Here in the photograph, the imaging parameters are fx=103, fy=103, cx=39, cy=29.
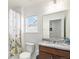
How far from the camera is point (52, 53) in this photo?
2.36 meters

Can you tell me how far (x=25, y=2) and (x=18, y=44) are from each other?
4.43 feet

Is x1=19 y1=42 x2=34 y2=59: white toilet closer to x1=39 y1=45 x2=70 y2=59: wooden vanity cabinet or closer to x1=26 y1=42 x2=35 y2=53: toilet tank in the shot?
x1=26 y1=42 x2=35 y2=53: toilet tank

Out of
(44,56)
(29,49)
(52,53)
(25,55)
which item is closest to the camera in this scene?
(52,53)

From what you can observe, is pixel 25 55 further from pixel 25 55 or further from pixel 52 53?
pixel 52 53

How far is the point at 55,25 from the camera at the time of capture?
301cm

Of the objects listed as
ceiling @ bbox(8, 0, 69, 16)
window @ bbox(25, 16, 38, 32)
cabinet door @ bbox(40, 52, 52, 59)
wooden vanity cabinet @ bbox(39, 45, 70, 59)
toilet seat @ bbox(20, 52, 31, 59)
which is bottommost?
toilet seat @ bbox(20, 52, 31, 59)

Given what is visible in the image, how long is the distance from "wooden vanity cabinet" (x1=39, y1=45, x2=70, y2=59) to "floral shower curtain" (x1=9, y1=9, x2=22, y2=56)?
0.91 meters

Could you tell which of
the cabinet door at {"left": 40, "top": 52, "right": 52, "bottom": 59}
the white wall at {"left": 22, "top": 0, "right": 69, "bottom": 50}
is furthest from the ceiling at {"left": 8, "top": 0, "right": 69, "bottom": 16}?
the cabinet door at {"left": 40, "top": 52, "right": 52, "bottom": 59}

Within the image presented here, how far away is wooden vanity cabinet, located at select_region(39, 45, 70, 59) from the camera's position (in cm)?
205

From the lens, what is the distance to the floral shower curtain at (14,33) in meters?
3.02

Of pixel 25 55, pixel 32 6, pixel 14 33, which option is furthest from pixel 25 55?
pixel 32 6

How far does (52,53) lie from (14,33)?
1391 mm
